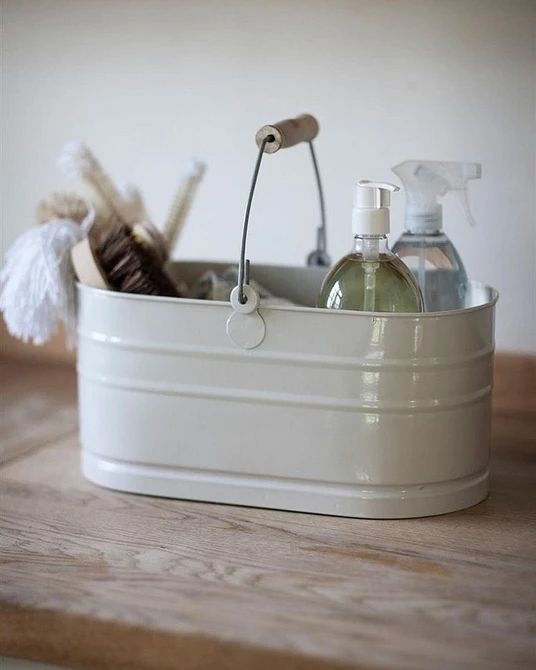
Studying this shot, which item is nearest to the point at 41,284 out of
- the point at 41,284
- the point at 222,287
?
the point at 41,284

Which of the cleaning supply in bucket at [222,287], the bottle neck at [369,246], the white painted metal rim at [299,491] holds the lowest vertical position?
the white painted metal rim at [299,491]

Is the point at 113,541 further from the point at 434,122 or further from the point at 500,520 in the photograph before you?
the point at 434,122

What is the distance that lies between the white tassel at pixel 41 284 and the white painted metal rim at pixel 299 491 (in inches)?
5.3

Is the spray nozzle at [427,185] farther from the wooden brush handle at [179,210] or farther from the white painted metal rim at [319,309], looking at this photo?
the wooden brush handle at [179,210]

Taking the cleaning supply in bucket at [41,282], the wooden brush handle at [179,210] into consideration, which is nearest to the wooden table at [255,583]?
the cleaning supply in bucket at [41,282]

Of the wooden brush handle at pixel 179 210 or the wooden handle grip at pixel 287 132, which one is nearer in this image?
the wooden handle grip at pixel 287 132

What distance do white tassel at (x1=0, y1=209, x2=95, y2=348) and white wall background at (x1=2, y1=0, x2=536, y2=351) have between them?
0.31 metres

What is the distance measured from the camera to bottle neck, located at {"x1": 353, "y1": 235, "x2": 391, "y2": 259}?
0.77 meters

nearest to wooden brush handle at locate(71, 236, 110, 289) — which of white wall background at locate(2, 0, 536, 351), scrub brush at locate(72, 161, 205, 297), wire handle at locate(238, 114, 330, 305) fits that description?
scrub brush at locate(72, 161, 205, 297)

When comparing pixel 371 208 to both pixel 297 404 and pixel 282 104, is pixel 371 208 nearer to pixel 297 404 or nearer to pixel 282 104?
pixel 297 404

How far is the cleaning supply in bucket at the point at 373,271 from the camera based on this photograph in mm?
757

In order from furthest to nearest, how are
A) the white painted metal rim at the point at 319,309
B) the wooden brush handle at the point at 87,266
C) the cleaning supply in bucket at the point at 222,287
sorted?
the cleaning supply in bucket at the point at 222,287
the wooden brush handle at the point at 87,266
the white painted metal rim at the point at 319,309

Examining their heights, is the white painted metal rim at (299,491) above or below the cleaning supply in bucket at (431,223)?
below

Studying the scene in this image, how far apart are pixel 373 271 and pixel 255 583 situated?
0.82ft
